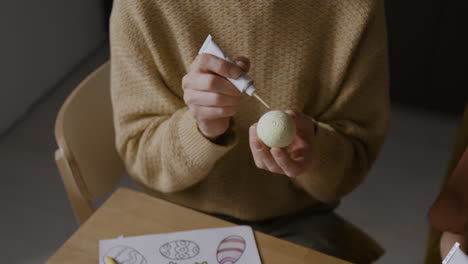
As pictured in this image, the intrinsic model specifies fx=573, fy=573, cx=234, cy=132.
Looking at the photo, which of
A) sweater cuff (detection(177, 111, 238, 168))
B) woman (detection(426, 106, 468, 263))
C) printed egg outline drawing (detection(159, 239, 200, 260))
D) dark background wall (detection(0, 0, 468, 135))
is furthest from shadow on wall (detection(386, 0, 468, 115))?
printed egg outline drawing (detection(159, 239, 200, 260))

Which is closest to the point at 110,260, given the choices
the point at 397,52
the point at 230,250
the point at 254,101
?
the point at 230,250

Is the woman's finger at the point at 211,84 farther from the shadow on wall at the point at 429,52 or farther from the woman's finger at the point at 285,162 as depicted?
the shadow on wall at the point at 429,52

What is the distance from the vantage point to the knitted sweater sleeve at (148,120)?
0.99 metres

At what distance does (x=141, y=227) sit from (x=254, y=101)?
0.32m

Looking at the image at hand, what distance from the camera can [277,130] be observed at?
2.75ft

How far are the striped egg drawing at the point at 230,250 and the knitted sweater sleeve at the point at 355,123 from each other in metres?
0.20

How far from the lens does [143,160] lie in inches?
42.4

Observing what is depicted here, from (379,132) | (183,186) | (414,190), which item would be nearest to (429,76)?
(414,190)

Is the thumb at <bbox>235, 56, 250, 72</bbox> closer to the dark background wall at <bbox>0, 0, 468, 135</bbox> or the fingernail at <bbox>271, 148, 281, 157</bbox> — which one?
the fingernail at <bbox>271, 148, 281, 157</bbox>

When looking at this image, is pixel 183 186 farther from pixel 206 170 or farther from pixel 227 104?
pixel 227 104

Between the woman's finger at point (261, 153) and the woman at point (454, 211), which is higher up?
the woman's finger at point (261, 153)

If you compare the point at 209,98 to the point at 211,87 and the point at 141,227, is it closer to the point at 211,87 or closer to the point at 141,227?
the point at 211,87

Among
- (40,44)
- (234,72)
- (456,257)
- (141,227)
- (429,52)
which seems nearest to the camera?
(456,257)

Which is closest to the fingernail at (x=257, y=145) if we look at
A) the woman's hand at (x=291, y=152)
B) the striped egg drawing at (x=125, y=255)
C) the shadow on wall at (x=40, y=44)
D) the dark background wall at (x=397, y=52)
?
the woman's hand at (x=291, y=152)
